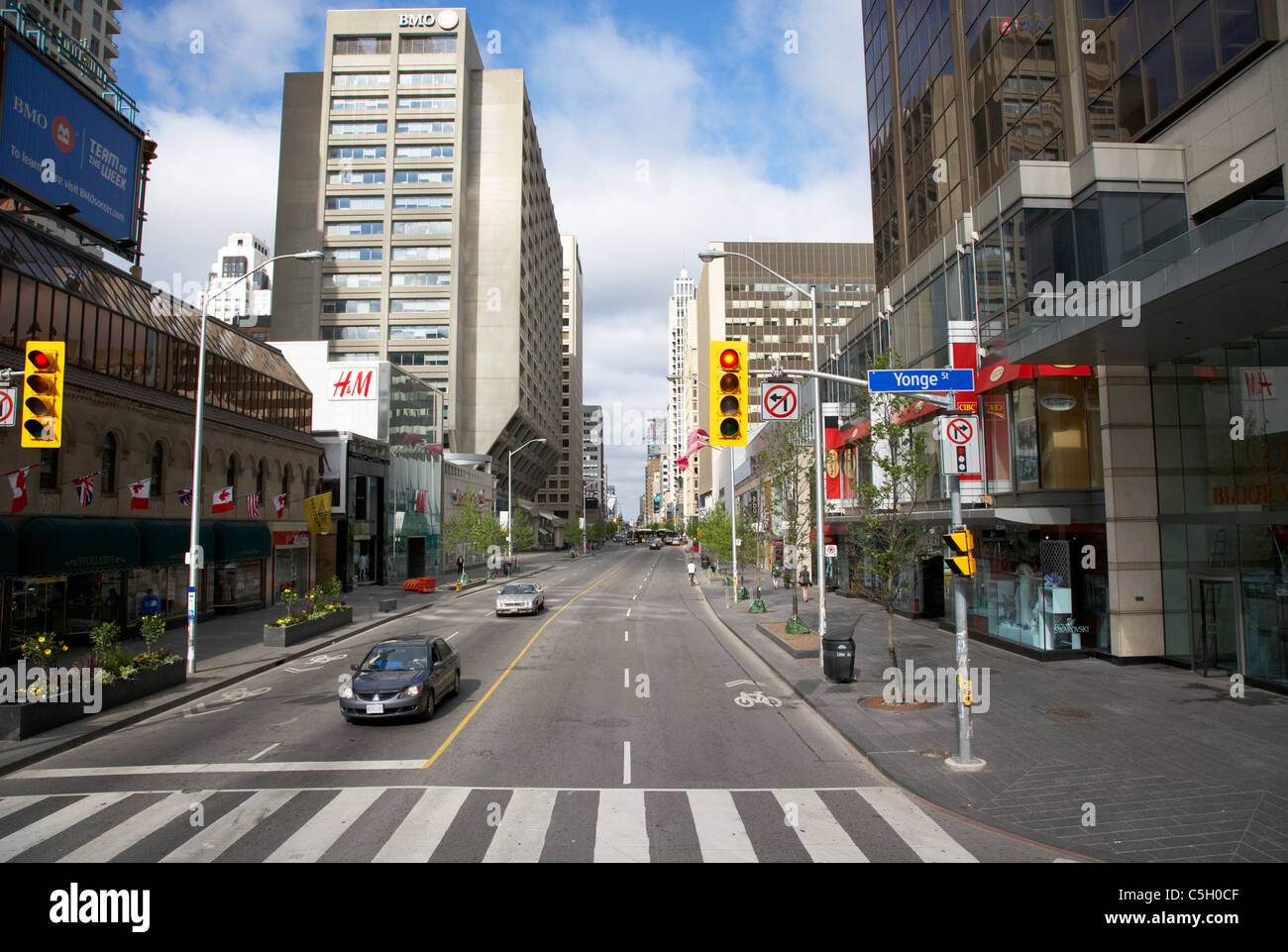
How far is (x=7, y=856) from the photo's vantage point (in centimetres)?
787

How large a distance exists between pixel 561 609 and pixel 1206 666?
2456cm

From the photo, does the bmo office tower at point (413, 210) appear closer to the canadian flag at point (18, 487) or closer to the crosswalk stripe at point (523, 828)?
the canadian flag at point (18, 487)

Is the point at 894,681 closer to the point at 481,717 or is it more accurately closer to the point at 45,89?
the point at 481,717

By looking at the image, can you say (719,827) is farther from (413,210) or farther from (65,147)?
(413,210)

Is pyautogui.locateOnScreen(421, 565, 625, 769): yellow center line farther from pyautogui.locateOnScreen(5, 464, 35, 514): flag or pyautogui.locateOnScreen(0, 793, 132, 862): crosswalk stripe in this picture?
pyautogui.locateOnScreen(5, 464, 35, 514): flag

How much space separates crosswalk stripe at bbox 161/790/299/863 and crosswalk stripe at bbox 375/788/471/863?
5.76 ft

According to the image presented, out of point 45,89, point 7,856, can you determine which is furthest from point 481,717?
point 45,89

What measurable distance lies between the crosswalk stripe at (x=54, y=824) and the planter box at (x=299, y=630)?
14.1m

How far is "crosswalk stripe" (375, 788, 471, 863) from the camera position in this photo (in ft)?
25.4

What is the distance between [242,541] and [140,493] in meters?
7.02

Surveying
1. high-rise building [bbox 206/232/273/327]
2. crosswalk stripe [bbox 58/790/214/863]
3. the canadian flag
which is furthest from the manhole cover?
high-rise building [bbox 206/232/273/327]

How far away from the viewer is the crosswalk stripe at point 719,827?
25.7ft

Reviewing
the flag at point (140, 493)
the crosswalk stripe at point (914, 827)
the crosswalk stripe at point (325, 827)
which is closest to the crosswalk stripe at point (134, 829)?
the crosswalk stripe at point (325, 827)

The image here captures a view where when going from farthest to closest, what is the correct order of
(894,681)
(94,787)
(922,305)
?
(922,305), (894,681), (94,787)
